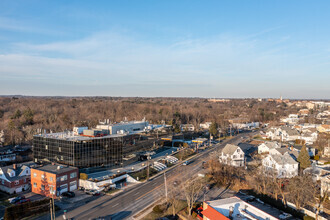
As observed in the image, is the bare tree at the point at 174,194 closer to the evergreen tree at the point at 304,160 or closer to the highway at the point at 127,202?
the highway at the point at 127,202

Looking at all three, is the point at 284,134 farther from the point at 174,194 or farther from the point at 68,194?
the point at 68,194

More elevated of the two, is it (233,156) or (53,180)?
(53,180)

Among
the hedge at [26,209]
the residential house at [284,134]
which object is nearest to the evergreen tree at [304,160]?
the residential house at [284,134]

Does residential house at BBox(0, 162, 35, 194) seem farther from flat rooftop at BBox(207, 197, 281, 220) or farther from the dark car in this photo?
flat rooftop at BBox(207, 197, 281, 220)

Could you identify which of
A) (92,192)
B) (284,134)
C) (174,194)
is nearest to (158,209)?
(174,194)

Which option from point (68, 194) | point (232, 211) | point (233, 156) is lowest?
point (68, 194)

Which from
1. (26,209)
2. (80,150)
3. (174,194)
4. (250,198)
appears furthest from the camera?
(80,150)

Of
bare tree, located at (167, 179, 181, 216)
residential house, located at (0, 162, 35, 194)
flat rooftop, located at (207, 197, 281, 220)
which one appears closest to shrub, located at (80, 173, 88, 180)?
residential house, located at (0, 162, 35, 194)
